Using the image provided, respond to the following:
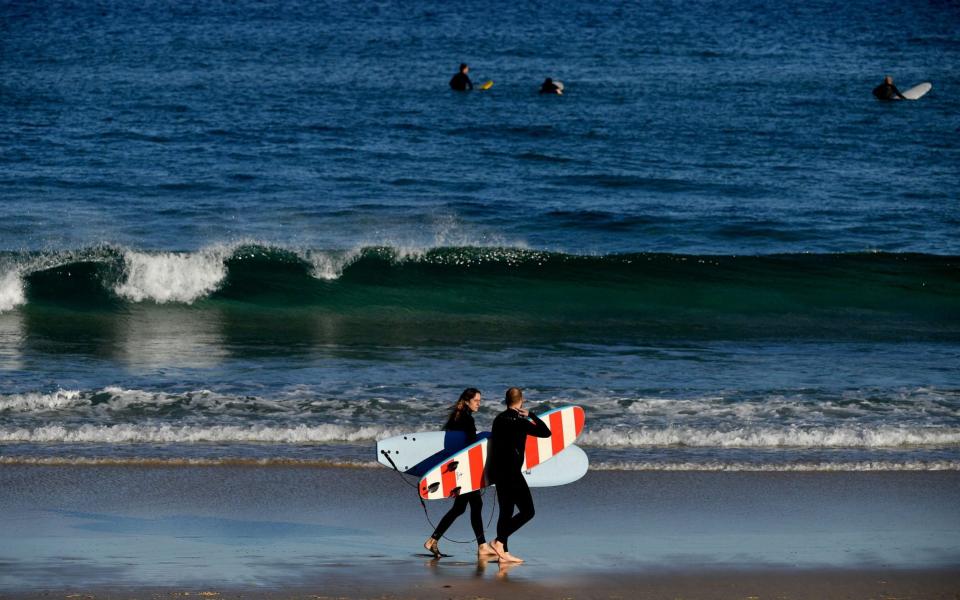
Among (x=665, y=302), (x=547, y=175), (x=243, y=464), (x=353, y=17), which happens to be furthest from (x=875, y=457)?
(x=353, y=17)

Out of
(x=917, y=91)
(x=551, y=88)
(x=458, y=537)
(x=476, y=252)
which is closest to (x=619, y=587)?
(x=458, y=537)

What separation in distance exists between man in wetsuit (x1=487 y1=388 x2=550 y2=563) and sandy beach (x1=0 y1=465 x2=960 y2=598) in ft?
1.26

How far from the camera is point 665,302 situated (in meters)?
20.4

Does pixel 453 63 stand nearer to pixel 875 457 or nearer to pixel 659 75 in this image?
pixel 659 75

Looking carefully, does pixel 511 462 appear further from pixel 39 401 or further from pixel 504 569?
pixel 39 401

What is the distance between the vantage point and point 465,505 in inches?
363

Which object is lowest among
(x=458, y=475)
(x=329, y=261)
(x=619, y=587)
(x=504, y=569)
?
(x=619, y=587)

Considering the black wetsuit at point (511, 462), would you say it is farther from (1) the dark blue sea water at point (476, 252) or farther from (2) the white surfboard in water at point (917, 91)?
(2) the white surfboard in water at point (917, 91)

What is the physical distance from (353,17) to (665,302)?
37.6 metres

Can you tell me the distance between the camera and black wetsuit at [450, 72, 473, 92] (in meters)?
37.1

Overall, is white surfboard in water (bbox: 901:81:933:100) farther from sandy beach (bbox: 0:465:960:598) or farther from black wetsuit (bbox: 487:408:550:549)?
black wetsuit (bbox: 487:408:550:549)

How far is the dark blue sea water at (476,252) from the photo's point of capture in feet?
43.3

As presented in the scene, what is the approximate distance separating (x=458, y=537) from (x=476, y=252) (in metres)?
12.7

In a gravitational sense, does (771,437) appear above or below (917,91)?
below
